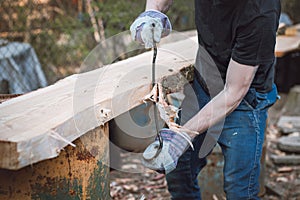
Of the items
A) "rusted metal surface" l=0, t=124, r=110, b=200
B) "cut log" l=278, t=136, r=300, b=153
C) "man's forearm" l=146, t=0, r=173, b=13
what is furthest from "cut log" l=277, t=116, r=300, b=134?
"rusted metal surface" l=0, t=124, r=110, b=200

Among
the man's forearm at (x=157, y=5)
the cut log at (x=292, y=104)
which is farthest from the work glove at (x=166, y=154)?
the cut log at (x=292, y=104)

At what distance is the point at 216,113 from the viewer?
2014mm

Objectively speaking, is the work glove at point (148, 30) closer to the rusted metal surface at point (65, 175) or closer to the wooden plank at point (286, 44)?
the rusted metal surface at point (65, 175)

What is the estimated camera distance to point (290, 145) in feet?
12.7

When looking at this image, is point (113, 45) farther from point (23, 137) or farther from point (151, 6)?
point (23, 137)

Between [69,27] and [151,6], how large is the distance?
3.60 metres

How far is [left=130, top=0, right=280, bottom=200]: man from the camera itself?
1926 millimetres

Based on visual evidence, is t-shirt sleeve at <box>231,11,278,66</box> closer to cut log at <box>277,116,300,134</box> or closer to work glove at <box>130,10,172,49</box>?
work glove at <box>130,10,172,49</box>

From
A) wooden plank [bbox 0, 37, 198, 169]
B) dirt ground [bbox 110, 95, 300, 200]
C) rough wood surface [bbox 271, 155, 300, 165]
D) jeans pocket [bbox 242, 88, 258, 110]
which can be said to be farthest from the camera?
rough wood surface [bbox 271, 155, 300, 165]

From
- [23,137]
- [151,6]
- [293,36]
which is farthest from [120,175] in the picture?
[293,36]

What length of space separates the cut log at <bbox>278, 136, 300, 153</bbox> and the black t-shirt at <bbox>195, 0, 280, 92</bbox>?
5.89 ft

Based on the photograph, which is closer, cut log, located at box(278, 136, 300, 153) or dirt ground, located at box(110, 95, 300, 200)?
dirt ground, located at box(110, 95, 300, 200)

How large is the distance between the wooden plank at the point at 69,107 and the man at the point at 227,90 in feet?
0.68

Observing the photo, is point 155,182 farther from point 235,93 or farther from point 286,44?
point 286,44
